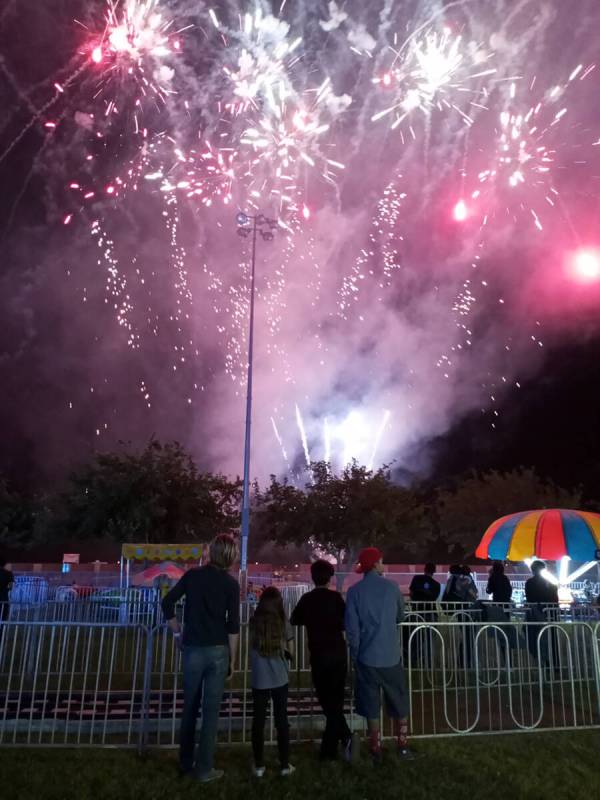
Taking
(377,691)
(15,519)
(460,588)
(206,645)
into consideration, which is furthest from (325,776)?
(15,519)

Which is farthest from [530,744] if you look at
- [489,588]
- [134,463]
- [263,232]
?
[134,463]

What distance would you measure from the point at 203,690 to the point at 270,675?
56cm

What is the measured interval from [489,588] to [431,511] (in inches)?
1746

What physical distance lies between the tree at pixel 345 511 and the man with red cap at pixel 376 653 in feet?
106

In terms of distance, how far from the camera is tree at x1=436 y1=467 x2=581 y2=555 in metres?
44.8

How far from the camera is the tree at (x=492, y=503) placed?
147 ft

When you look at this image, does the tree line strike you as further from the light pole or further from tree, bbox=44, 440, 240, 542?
the light pole

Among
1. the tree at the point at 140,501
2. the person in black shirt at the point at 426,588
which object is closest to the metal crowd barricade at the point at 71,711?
the person in black shirt at the point at 426,588

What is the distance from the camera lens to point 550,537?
13.1 m

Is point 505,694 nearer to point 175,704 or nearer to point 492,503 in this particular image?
point 175,704

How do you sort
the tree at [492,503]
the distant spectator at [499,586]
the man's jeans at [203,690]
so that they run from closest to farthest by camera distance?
1. the man's jeans at [203,690]
2. the distant spectator at [499,586]
3. the tree at [492,503]

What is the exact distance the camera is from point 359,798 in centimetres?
494

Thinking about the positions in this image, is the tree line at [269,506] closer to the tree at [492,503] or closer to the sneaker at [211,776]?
the tree at [492,503]

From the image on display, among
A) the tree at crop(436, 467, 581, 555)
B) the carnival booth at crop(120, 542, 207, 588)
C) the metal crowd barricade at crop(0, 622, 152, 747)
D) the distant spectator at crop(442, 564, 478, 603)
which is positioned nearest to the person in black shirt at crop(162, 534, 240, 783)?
the metal crowd barricade at crop(0, 622, 152, 747)
